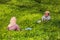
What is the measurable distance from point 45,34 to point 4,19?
13.7 feet

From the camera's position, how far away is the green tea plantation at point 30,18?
12.6 metres

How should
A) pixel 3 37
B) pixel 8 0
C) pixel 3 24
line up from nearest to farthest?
1. pixel 3 37
2. pixel 3 24
3. pixel 8 0

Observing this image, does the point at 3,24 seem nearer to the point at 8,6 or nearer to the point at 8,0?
the point at 8,6

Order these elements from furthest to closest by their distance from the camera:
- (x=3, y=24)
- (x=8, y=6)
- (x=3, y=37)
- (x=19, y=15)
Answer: (x=8, y=6) → (x=19, y=15) → (x=3, y=24) → (x=3, y=37)

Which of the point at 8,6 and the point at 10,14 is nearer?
the point at 10,14

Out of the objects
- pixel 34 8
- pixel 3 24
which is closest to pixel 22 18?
pixel 3 24

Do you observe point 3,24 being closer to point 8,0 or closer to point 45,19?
point 45,19

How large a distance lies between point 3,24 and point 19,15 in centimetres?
262

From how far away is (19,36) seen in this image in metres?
12.5

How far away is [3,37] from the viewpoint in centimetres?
1231

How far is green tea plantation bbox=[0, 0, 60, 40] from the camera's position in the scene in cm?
1264

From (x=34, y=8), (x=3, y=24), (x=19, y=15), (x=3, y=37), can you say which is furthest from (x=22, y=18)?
(x=3, y=37)

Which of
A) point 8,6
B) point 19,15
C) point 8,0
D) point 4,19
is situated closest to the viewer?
point 4,19

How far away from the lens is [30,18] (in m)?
16.7
